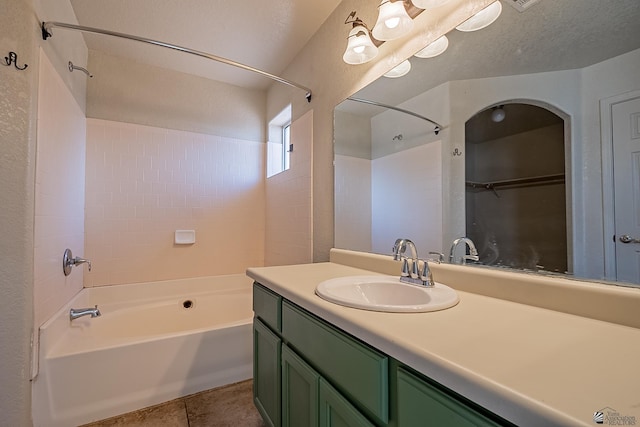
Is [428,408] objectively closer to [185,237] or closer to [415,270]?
[415,270]

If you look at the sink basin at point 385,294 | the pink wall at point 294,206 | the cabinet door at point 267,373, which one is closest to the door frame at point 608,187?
the sink basin at point 385,294

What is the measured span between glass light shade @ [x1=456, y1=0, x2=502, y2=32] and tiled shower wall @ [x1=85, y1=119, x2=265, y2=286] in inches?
A: 88.4

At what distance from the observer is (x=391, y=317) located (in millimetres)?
727

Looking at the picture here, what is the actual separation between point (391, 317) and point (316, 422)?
0.48 metres

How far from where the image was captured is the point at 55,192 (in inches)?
62.8

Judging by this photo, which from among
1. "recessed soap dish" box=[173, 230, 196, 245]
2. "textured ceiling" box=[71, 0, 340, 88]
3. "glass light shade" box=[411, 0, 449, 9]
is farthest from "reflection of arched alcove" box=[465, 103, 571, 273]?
"recessed soap dish" box=[173, 230, 196, 245]

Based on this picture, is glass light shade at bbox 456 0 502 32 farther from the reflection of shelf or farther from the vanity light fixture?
the reflection of shelf

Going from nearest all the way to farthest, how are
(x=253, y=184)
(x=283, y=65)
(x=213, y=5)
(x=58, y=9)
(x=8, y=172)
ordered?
(x=8, y=172) < (x=58, y=9) < (x=213, y=5) < (x=283, y=65) < (x=253, y=184)

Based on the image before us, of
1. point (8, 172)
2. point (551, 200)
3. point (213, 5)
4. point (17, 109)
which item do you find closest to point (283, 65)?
point (213, 5)

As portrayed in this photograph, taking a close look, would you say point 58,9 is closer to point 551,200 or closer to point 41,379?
point 41,379

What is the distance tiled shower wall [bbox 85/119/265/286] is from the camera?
2.26 metres

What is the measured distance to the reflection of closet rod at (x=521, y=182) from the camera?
827mm

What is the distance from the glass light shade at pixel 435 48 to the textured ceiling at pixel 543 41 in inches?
0.8

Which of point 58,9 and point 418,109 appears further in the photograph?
point 58,9
